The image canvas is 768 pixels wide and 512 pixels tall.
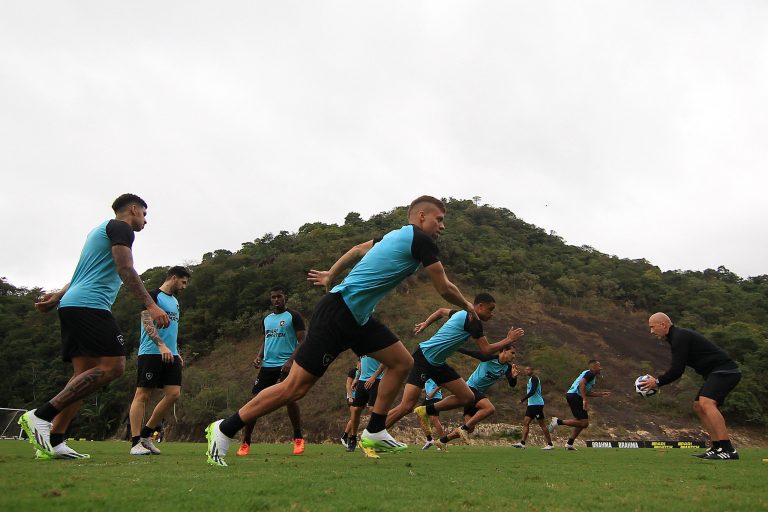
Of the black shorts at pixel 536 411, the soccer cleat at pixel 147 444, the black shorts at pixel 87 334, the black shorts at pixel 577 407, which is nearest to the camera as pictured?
the black shorts at pixel 87 334

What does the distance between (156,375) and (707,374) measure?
25.8ft

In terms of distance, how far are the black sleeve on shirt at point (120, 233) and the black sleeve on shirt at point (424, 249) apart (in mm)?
2957

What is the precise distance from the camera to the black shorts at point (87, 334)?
561 cm

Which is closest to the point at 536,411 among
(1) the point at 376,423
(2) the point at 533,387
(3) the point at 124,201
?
(2) the point at 533,387

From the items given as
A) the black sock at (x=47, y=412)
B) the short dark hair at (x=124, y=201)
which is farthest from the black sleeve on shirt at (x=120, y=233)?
the black sock at (x=47, y=412)

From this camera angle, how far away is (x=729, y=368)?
7750 mm

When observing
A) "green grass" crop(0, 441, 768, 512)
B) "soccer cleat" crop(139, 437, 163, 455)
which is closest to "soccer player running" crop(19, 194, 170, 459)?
"green grass" crop(0, 441, 768, 512)

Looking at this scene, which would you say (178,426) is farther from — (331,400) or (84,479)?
(84,479)

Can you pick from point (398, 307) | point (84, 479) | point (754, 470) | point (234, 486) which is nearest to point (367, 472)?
point (234, 486)

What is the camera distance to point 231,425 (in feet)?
15.2

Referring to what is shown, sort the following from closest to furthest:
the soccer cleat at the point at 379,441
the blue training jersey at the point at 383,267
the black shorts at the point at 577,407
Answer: the blue training jersey at the point at 383,267, the soccer cleat at the point at 379,441, the black shorts at the point at 577,407

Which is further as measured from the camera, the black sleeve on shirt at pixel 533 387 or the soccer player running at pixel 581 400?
the black sleeve on shirt at pixel 533 387

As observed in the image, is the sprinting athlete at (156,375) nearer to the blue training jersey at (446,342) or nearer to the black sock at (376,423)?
the black sock at (376,423)

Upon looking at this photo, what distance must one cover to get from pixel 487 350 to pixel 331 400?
24913 mm
